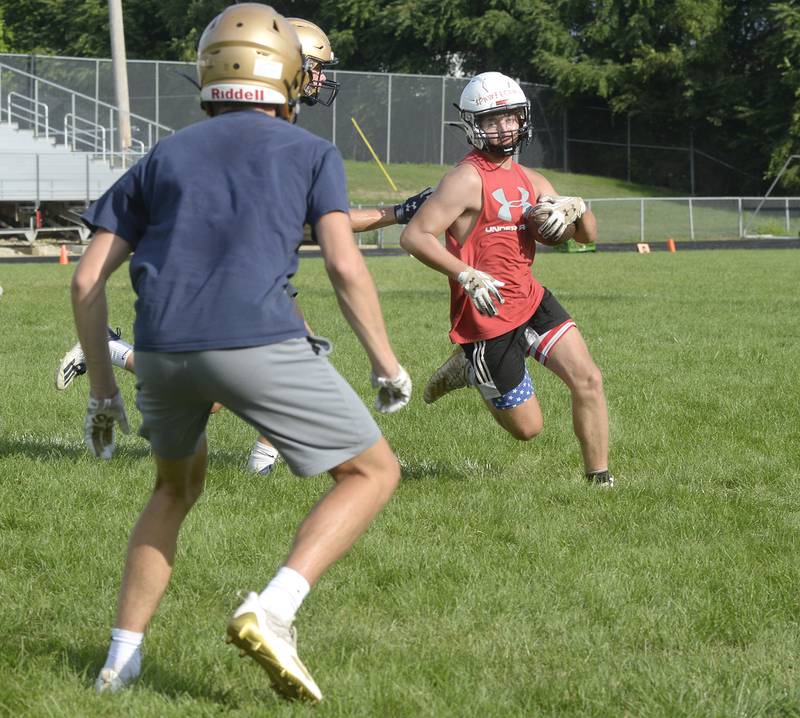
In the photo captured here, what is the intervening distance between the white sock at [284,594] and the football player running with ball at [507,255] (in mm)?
3107

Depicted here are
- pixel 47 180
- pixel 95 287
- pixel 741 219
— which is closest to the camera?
pixel 95 287

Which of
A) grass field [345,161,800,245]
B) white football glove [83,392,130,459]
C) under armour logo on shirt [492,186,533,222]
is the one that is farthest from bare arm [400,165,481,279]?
grass field [345,161,800,245]

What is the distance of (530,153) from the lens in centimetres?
4959

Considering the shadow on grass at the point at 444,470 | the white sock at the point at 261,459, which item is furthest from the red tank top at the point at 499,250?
the white sock at the point at 261,459

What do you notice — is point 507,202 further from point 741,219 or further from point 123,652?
point 741,219

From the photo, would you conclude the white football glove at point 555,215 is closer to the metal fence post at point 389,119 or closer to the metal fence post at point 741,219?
the metal fence post at point 741,219

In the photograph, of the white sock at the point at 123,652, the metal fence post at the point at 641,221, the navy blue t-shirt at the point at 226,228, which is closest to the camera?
the navy blue t-shirt at the point at 226,228

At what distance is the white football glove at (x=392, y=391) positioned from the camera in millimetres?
3693

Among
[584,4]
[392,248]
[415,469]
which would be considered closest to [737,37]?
[584,4]

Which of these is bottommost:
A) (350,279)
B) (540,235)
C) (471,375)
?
(471,375)

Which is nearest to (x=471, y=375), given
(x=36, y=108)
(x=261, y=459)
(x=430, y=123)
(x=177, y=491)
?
(x=261, y=459)

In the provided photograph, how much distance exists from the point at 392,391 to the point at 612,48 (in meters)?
50.5

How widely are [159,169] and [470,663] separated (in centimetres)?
181

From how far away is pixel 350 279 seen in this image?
3.56m
